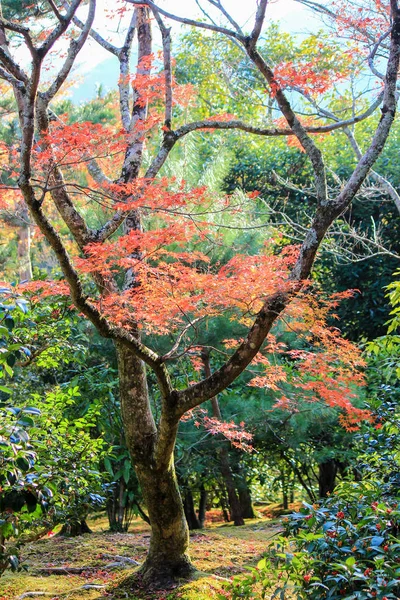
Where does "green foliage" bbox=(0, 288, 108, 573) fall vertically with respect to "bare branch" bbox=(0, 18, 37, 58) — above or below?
below

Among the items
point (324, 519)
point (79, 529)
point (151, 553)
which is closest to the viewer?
point (324, 519)

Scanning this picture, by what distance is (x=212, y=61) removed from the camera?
977 cm

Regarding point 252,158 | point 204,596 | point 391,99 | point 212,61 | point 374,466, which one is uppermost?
point 212,61

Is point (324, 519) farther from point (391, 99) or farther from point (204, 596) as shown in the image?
point (391, 99)

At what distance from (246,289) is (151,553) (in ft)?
5.84

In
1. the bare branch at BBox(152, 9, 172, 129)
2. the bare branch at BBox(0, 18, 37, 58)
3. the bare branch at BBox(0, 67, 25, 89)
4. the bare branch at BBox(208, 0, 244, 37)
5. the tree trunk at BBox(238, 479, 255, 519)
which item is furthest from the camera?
the tree trunk at BBox(238, 479, 255, 519)

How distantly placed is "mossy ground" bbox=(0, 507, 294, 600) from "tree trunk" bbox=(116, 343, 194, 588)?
16 centimetres

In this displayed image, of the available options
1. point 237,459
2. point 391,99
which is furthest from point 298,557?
point 237,459

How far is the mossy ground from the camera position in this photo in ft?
12.1

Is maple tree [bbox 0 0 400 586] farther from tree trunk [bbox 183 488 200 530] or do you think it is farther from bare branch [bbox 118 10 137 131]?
tree trunk [bbox 183 488 200 530]

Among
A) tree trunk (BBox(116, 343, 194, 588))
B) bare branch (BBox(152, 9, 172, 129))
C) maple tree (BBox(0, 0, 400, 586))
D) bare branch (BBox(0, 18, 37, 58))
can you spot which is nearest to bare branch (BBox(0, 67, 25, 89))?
maple tree (BBox(0, 0, 400, 586))

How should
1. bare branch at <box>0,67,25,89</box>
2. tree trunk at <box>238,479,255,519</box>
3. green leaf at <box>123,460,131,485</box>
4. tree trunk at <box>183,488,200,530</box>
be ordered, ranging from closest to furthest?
1. bare branch at <box>0,67,25,89</box>
2. green leaf at <box>123,460,131,485</box>
3. tree trunk at <box>183,488,200,530</box>
4. tree trunk at <box>238,479,255,519</box>

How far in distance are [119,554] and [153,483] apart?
4.24ft

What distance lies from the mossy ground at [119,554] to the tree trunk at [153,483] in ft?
0.52
